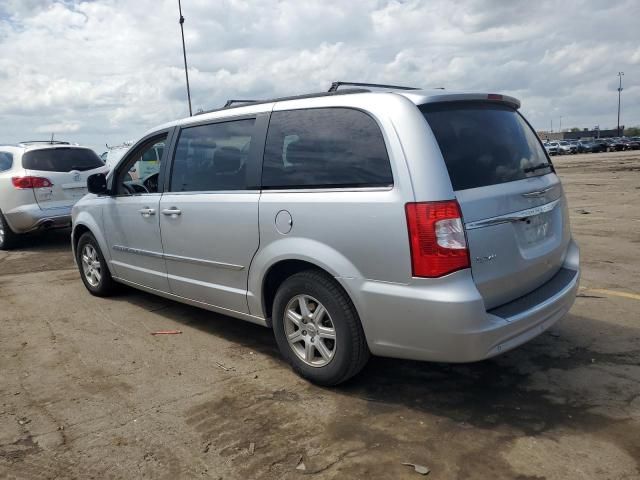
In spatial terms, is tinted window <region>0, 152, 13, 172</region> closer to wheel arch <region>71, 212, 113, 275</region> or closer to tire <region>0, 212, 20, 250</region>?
tire <region>0, 212, 20, 250</region>

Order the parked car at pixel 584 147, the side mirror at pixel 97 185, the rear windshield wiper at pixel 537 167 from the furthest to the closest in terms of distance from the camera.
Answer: the parked car at pixel 584 147 → the side mirror at pixel 97 185 → the rear windshield wiper at pixel 537 167

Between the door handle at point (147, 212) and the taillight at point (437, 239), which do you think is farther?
the door handle at point (147, 212)

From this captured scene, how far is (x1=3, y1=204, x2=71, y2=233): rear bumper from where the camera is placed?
28.8 ft

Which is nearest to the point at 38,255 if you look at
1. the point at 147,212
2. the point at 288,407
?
the point at 147,212

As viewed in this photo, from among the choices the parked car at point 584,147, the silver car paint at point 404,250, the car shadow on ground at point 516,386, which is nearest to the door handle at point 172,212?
the silver car paint at point 404,250

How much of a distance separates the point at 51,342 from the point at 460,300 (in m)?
3.51

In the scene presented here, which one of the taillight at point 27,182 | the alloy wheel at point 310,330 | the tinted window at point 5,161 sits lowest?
the alloy wheel at point 310,330

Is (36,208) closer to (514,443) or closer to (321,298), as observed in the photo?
(321,298)

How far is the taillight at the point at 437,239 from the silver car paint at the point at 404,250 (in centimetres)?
4

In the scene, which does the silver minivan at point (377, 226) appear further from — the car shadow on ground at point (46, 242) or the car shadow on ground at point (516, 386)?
the car shadow on ground at point (46, 242)

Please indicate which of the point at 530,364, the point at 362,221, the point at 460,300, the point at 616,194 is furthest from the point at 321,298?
the point at 616,194

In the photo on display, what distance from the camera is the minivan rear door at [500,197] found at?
3.02 meters

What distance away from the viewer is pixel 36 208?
28.8 ft

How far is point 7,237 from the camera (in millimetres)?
9203
